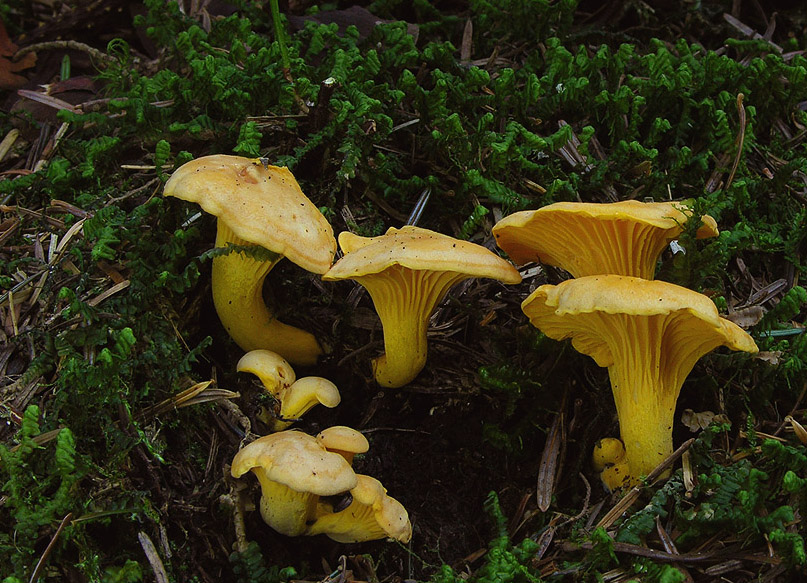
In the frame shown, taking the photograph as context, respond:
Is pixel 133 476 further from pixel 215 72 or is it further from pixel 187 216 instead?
pixel 215 72

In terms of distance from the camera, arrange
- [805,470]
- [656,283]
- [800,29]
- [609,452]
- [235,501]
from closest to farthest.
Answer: [656,283], [805,470], [235,501], [609,452], [800,29]

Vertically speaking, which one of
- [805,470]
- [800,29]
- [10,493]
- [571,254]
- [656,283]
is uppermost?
[800,29]

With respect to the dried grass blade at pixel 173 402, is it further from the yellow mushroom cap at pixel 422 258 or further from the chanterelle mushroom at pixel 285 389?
the yellow mushroom cap at pixel 422 258

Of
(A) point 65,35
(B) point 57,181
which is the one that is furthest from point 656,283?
(A) point 65,35

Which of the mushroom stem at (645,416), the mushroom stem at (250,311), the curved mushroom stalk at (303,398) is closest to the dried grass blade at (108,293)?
the mushroom stem at (250,311)

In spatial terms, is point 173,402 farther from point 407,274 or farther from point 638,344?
point 638,344

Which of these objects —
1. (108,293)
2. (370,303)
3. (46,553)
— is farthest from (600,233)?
(46,553)

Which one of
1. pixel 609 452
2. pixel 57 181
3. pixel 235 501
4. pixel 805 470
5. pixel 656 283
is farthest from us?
pixel 57 181

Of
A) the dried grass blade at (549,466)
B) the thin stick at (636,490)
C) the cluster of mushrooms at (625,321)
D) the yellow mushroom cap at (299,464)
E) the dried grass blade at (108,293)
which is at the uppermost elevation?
the cluster of mushrooms at (625,321)
